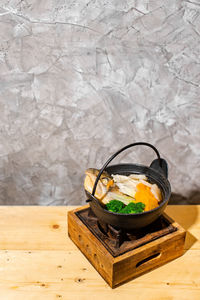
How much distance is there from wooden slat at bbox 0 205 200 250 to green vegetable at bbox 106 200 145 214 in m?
→ 0.27

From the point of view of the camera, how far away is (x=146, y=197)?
1.15 metres

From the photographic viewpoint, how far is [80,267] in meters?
1.19

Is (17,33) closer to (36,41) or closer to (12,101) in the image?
(36,41)

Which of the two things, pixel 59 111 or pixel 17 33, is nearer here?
pixel 17 33

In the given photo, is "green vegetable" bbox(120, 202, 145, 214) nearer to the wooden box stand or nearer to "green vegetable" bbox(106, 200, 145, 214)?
"green vegetable" bbox(106, 200, 145, 214)

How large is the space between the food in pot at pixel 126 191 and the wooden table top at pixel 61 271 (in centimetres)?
24

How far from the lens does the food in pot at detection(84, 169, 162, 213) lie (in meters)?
1.15

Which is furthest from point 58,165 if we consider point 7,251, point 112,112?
point 7,251

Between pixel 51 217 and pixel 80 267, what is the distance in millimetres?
315

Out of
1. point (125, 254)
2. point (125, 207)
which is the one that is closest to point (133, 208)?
point (125, 207)

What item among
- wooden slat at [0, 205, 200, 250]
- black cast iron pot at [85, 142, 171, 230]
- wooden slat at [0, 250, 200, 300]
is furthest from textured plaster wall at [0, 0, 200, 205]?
wooden slat at [0, 250, 200, 300]

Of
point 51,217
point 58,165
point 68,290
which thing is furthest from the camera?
point 58,165

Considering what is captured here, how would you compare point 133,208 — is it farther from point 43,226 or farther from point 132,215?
point 43,226

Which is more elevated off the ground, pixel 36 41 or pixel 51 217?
pixel 36 41
